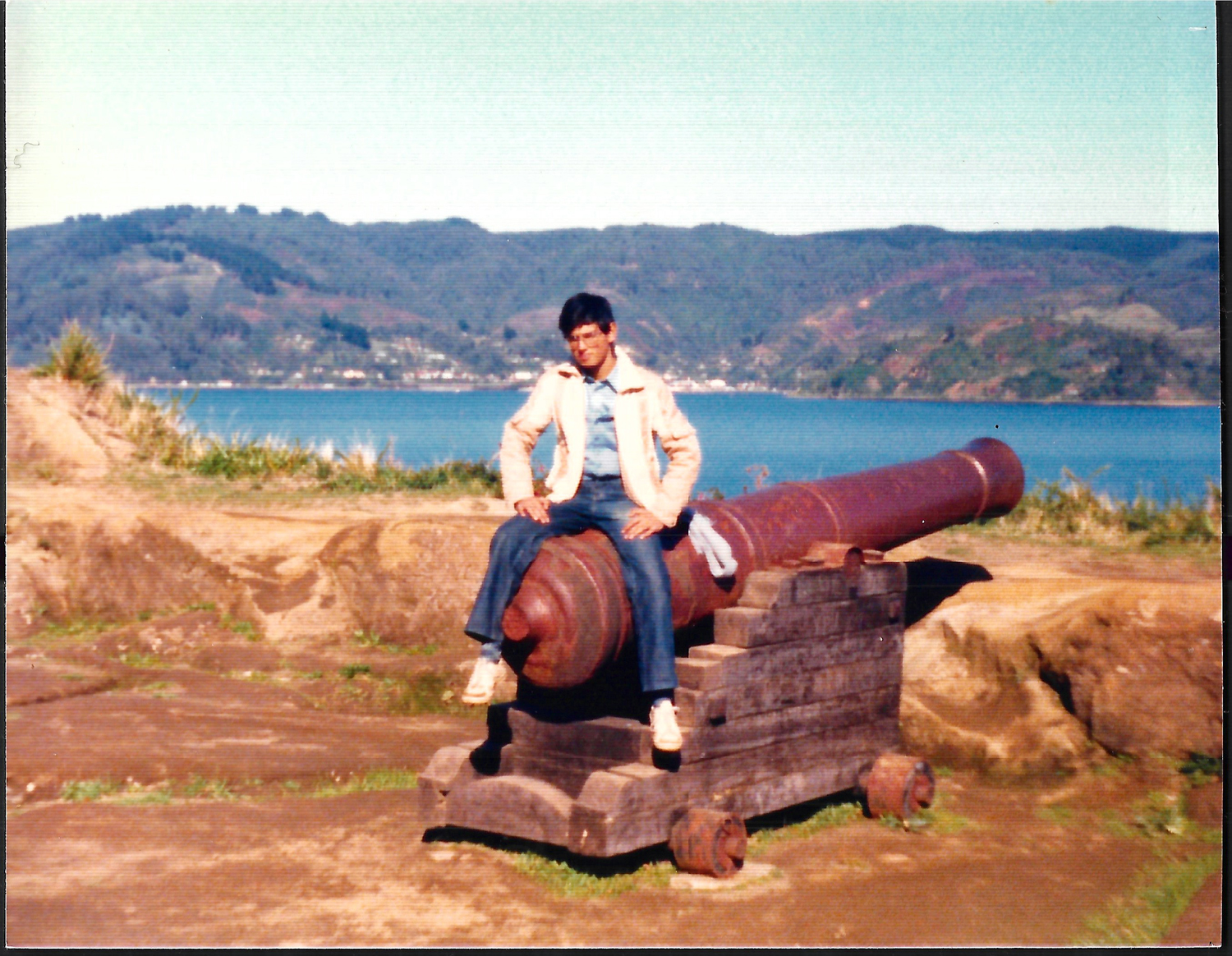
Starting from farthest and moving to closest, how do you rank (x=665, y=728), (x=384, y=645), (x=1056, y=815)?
(x=384, y=645), (x=1056, y=815), (x=665, y=728)

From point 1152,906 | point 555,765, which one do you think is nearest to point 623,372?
point 555,765

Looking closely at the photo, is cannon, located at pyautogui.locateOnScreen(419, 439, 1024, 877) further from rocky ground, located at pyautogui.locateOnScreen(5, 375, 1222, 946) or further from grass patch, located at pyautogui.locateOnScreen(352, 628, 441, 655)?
grass patch, located at pyautogui.locateOnScreen(352, 628, 441, 655)

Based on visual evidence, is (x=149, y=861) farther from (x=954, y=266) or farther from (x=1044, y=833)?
(x=954, y=266)

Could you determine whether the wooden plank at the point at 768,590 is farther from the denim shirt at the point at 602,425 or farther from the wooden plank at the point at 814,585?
the denim shirt at the point at 602,425

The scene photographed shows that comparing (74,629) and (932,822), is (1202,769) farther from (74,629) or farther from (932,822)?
(74,629)

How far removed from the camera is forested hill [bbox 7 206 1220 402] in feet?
64.0

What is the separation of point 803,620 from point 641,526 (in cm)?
123

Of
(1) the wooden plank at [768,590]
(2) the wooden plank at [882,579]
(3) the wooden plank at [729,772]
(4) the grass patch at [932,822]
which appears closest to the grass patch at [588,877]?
(3) the wooden plank at [729,772]

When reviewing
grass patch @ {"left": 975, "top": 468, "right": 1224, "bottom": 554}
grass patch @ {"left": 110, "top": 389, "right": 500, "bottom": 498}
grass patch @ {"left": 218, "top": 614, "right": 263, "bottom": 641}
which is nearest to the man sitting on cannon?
grass patch @ {"left": 218, "top": 614, "right": 263, "bottom": 641}

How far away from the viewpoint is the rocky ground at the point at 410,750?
5172mm

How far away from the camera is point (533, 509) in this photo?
536 centimetres

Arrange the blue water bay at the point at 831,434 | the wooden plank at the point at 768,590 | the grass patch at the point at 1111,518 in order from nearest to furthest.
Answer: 1. the wooden plank at the point at 768,590
2. the grass patch at the point at 1111,518
3. the blue water bay at the point at 831,434

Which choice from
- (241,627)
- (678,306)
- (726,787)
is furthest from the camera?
(678,306)

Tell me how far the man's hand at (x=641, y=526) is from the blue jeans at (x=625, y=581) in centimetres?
2
